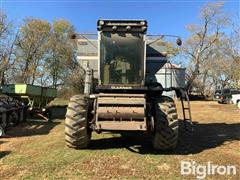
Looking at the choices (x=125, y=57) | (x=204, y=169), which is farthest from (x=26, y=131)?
(x=204, y=169)

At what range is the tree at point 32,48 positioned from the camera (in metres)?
41.2

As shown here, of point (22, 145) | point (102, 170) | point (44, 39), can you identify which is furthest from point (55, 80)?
point (102, 170)

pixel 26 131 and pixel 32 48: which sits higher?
pixel 32 48

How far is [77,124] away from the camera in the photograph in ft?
27.7

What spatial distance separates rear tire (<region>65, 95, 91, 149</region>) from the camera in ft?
27.8

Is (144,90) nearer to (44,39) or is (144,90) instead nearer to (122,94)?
(122,94)

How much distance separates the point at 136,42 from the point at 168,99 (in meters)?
1.76

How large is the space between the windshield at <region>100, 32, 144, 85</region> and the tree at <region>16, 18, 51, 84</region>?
32.5m

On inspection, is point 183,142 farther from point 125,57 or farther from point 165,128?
point 125,57

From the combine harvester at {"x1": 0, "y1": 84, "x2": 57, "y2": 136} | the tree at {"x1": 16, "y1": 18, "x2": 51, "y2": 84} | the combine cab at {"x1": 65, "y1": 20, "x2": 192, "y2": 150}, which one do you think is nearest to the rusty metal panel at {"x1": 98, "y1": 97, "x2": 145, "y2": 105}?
the combine cab at {"x1": 65, "y1": 20, "x2": 192, "y2": 150}

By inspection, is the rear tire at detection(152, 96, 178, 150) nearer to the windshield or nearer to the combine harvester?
the windshield

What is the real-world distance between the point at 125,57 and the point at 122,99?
4.23 ft

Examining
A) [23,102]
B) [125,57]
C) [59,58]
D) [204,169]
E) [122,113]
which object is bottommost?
[204,169]

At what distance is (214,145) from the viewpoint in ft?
32.5
